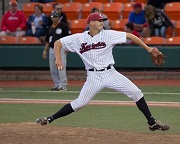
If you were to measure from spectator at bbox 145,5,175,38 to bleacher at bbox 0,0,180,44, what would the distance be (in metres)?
0.27

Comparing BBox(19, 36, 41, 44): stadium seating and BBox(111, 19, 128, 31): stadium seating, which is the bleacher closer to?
BBox(111, 19, 128, 31): stadium seating

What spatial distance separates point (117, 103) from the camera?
1318 cm

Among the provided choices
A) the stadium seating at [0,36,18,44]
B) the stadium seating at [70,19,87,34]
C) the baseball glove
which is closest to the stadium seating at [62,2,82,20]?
the stadium seating at [70,19,87,34]

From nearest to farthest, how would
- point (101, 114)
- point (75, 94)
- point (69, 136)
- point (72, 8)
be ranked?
point (69, 136) → point (101, 114) → point (75, 94) → point (72, 8)

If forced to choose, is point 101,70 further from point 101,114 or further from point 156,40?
point 156,40

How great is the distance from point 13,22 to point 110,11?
2.76 metres

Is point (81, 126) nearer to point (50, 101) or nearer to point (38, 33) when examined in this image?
point (50, 101)

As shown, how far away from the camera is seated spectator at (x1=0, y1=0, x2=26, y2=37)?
59.9 feet

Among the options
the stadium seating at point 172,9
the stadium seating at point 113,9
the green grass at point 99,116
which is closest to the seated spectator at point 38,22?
the stadium seating at point 113,9

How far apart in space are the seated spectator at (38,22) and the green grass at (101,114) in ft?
11.9

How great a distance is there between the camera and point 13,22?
1833cm

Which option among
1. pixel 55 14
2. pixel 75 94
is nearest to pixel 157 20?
pixel 55 14

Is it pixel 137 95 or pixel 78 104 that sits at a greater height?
pixel 137 95

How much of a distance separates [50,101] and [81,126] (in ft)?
10.9
